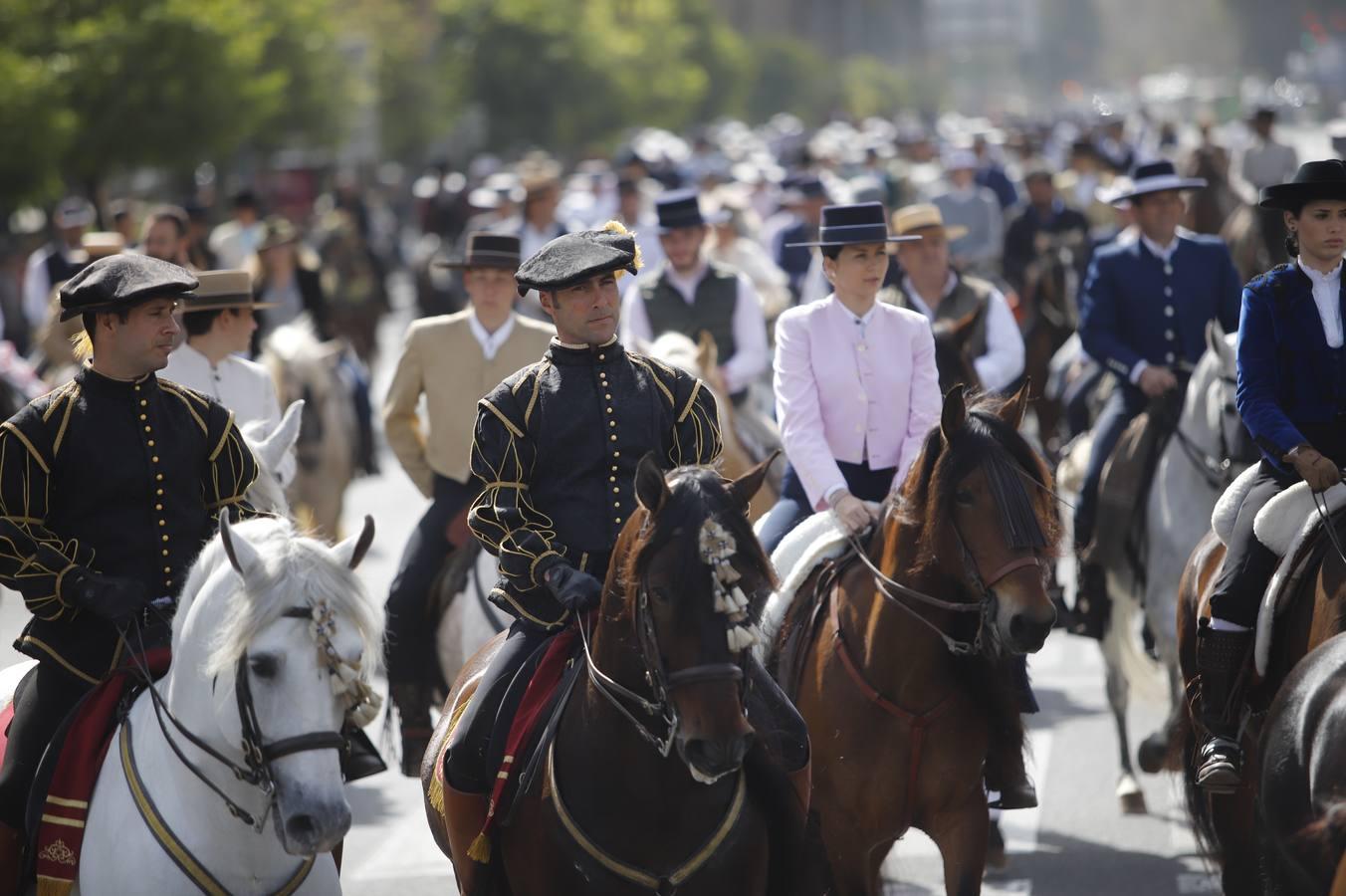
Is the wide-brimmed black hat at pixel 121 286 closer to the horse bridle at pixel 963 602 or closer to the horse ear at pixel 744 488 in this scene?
the horse ear at pixel 744 488

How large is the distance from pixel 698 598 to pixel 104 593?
73.4 inches

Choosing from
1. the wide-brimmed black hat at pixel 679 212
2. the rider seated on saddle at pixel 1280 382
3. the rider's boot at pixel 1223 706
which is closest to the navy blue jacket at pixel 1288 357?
the rider seated on saddle at pixel 1280 382

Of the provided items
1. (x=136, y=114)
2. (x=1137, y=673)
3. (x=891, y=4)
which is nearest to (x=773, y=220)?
(x=136, y=114)


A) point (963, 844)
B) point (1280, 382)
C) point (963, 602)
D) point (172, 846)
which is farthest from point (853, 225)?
point (172, 846)

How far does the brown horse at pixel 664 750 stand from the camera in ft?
17.3

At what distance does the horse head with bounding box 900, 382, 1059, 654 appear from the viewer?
644 centimetres

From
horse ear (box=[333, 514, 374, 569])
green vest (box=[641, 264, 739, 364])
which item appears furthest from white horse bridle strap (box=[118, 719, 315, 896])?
green vest (box=[641, 264, 739, 364])

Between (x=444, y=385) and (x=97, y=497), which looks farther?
(x=444, y=385)

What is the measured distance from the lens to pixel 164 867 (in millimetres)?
5848

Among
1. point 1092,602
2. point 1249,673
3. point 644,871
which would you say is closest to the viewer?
point 644,871

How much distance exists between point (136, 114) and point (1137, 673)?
25.3 meters

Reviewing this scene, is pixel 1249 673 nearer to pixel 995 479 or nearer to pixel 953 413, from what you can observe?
pixel 995 479

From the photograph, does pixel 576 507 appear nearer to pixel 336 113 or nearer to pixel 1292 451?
pixel 1292 451

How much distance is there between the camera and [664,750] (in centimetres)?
552
